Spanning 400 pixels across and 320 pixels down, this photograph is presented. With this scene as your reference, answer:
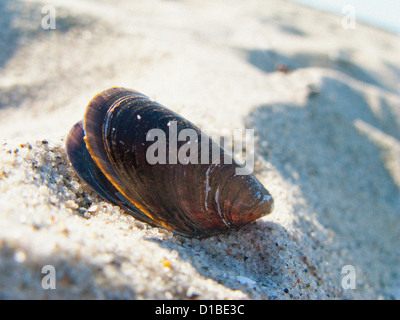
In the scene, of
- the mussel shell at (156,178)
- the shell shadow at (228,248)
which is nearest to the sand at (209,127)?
the shell shadow at (228,248)

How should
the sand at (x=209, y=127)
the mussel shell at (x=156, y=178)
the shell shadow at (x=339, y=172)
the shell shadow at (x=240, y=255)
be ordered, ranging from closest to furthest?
the sand at (x=209, y=127) < the shell shadow at (x=240, y=255) < the mussel shell at (x=156, y=178) < the shell shadow at (x=339, y=172)

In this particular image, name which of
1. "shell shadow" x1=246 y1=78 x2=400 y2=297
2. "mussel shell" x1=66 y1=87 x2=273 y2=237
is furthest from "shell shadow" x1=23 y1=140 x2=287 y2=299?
"shell shadow" x1=246 y1=78 x2=400 y2=297

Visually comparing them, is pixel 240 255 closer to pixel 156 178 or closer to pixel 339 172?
pixel 156 178

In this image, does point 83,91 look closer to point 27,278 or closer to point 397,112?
point 27,278

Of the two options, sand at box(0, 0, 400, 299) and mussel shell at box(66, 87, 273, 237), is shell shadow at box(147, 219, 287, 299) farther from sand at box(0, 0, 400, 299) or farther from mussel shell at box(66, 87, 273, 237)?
mussel shell at box(66, 87, 273, 237)

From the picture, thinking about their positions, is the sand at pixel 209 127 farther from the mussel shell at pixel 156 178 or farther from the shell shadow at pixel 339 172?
the mussel shell at pixel 156 178

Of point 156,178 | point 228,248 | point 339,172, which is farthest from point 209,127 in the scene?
point 339,172
